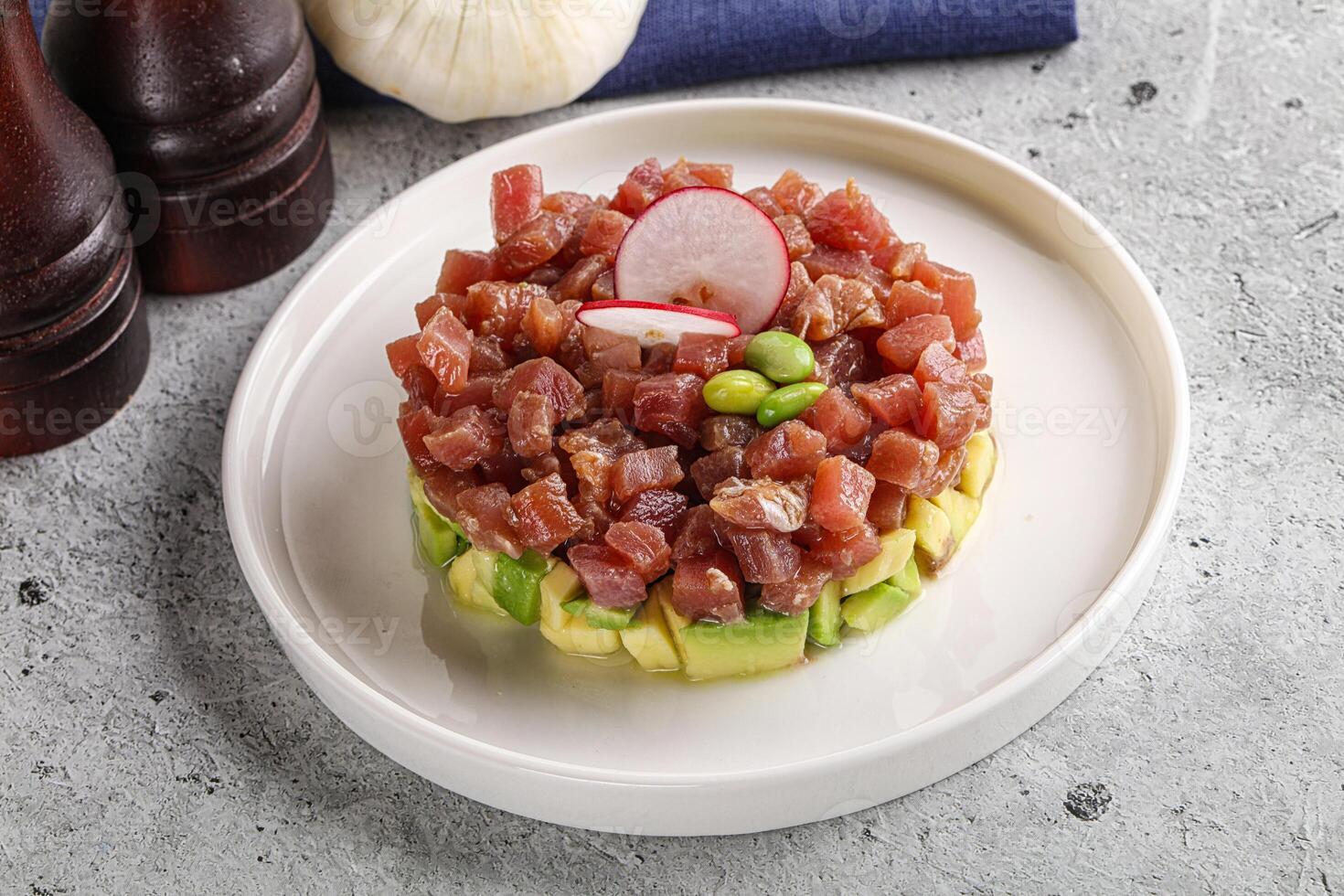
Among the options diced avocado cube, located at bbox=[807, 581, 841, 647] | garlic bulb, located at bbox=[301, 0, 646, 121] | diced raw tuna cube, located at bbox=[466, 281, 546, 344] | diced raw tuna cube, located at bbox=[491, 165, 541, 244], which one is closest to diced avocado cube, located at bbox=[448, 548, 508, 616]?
diced raw tuna cube, located at bbox=[466, 281, 546, 344]

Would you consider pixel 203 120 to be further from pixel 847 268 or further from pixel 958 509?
pixel 958 509

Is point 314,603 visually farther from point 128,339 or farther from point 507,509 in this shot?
point 128,339

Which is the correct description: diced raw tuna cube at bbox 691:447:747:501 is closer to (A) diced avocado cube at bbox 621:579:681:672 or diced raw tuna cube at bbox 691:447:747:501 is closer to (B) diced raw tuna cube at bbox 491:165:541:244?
(A) diced avocado cube at bbox 621:579:681:672

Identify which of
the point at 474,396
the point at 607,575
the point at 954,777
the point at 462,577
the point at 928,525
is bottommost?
the point at 954,777

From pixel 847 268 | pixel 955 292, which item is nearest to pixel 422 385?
pixel 847 268

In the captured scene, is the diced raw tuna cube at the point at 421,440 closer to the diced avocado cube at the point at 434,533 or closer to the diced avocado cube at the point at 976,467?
the diced avocado cube at the point at 434,533

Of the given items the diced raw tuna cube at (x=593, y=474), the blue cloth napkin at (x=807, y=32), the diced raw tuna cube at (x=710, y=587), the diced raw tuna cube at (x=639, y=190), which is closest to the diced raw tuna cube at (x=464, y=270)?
the diced raw tuna cube at (x=639, y=190)
